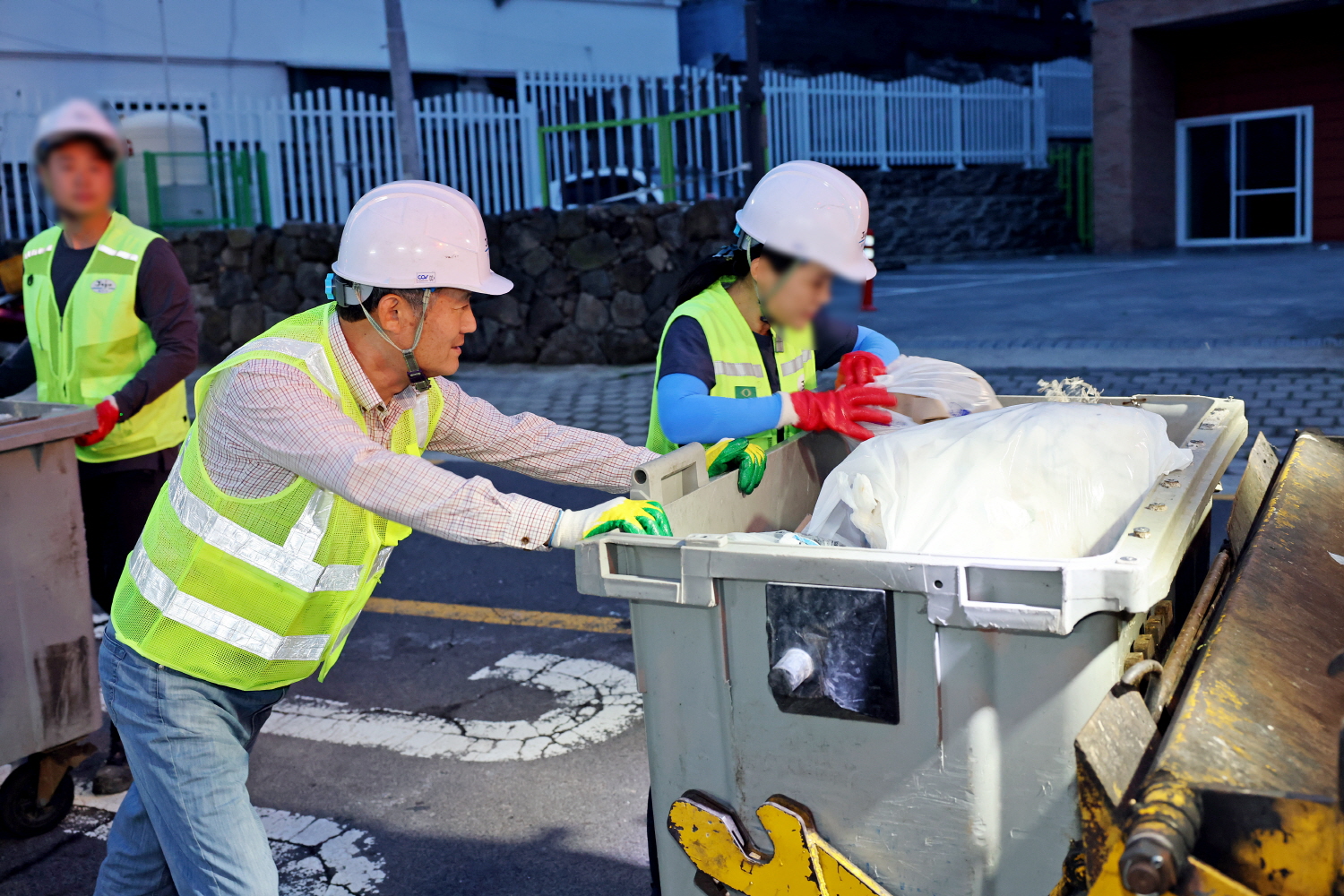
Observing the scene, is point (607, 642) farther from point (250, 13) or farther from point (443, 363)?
point (250, 13)

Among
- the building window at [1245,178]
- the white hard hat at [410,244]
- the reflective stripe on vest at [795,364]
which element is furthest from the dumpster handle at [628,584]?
the building window at [1245,178]

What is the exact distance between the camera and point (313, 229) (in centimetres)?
1255

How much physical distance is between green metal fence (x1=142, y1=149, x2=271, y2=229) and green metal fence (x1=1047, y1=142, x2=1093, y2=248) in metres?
14.5

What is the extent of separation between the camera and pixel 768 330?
3.21m

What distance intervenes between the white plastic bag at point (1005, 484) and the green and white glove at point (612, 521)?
38cm

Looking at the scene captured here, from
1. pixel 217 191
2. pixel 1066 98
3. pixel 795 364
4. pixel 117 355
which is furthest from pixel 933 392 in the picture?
pixel 1066 98

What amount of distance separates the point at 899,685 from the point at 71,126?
55.3 inches

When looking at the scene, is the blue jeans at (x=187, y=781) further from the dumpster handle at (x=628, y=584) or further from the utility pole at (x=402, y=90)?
the utility pole at (x=402, y=90)

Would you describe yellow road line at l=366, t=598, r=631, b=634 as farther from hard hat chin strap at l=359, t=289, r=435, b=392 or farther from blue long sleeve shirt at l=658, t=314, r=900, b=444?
hard hat chin strap at l=359, t=289, r=435, b=392

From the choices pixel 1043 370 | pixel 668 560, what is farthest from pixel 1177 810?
pixel 1043 370

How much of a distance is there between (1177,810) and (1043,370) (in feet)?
27.2

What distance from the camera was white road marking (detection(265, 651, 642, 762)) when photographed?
13.5 feet

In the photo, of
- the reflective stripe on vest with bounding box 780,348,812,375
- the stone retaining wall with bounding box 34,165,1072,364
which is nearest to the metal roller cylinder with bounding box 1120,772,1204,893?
the reflective stripe on vest with bounding box 780,348,812,375

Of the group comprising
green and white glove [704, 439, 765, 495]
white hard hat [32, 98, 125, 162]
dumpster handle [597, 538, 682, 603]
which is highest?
white hard hat [32, 98, 125, 162]
